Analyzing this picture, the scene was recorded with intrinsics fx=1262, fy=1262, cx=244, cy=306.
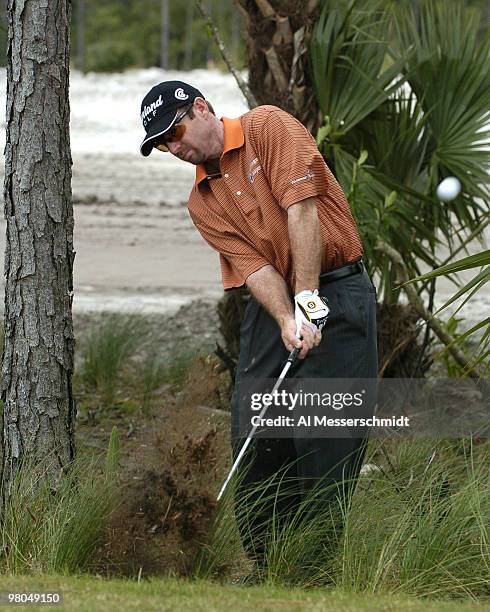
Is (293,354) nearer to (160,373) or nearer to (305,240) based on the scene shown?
(305,240)

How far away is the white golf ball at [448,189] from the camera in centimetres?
781

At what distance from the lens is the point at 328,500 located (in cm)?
491

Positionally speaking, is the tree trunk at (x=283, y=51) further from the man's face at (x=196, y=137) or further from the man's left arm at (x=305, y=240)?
the man's left arm at (x=305, y=240)

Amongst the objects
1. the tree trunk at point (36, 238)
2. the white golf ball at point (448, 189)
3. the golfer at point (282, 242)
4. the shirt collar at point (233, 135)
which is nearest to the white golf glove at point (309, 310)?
the golfer at point (282, 242)

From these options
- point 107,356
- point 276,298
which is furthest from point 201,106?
point 107,356

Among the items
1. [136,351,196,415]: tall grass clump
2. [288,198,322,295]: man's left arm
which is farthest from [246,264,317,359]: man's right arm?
[136,351,196,415]: tall grass clump

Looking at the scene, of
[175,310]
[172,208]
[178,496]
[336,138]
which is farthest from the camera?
[172,208]

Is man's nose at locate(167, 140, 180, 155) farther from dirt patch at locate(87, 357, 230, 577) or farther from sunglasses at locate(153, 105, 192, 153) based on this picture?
dirt patch at locate(87, 357, 230, 577)

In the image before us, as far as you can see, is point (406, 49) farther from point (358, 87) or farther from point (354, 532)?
point (354, 532)

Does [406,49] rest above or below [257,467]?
above

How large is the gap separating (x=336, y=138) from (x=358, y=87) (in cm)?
36

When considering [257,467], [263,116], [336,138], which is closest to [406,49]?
[336,138]

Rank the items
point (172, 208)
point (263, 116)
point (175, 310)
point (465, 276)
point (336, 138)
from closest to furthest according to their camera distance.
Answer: point (263, 116), point (336, 138), point (175, 310), point (465, 276), point (172, 208)

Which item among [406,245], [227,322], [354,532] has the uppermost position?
[406,245]
